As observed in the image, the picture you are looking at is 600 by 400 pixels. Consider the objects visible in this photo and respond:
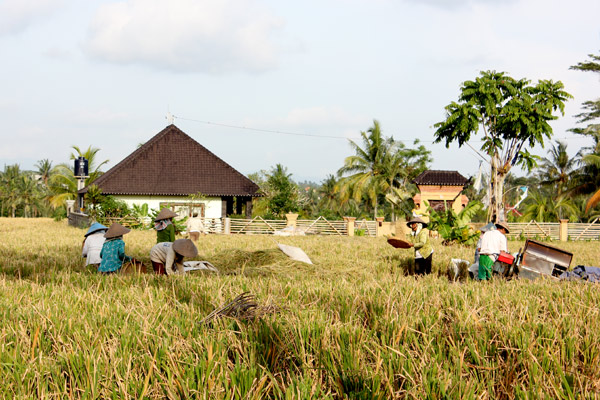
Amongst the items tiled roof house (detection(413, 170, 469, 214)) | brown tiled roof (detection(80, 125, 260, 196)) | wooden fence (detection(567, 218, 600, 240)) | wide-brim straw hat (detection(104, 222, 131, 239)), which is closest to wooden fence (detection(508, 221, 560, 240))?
wooden fence (detection(567, 218, 600, 240))

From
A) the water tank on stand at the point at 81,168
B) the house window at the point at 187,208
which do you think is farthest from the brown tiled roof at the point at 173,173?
the water tank on stand at the point at 81,168

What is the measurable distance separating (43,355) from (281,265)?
580 cm

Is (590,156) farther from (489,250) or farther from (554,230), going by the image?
(489,250)

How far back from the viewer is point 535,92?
1110 inches

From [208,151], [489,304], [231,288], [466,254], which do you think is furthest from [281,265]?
[208,151]

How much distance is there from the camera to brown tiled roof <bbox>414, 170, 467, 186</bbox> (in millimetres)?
32531

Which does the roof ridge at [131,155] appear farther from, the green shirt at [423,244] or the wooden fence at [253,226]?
the green shirt at [423,244]

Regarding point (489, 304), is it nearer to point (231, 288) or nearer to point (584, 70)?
point (231, 288)

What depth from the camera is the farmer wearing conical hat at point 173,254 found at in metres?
7.10

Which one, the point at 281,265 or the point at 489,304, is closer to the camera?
the point at 489,304

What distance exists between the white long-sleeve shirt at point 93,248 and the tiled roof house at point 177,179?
20279 millimetres

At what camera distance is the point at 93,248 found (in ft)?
27.0

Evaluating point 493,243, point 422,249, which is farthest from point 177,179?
point 493,243

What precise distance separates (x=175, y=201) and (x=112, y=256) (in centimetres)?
2232
